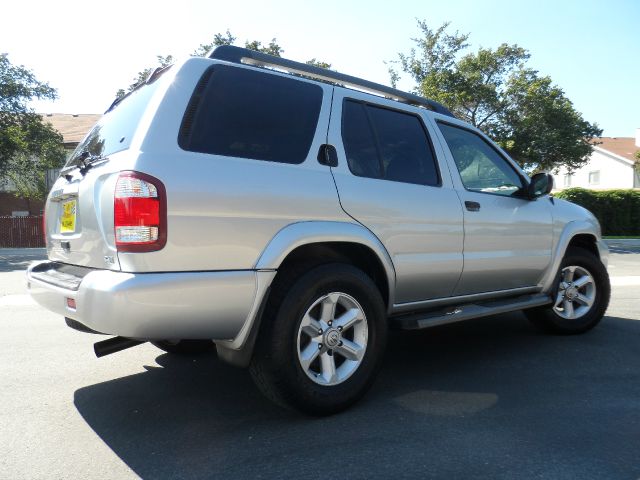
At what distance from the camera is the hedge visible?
76.0 feet

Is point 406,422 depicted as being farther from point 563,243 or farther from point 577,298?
point 577,298

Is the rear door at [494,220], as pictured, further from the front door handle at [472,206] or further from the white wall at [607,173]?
the white wall at [607,173]

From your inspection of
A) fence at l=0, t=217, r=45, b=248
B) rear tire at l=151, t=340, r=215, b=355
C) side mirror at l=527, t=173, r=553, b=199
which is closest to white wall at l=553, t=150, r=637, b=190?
fence at l=0, t=217, r=45, b=248

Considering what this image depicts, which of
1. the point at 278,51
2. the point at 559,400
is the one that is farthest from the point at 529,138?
the point at 559,400

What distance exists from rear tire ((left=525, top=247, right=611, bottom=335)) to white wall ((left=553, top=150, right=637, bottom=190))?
3789cm

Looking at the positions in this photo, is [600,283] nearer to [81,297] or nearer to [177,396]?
[177,396]

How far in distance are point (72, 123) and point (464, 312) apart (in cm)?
4006

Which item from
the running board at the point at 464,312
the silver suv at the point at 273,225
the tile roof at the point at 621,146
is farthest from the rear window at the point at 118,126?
the tile roof at the point at 621,146

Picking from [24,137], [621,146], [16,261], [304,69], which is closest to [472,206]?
[304,69]

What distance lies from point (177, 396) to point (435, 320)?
171cm

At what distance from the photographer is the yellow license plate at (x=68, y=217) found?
113 inches

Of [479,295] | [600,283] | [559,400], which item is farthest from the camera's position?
[600,283]

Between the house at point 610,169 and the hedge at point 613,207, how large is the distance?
14855 millimetres

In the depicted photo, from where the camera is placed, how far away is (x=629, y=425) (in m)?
2.76
